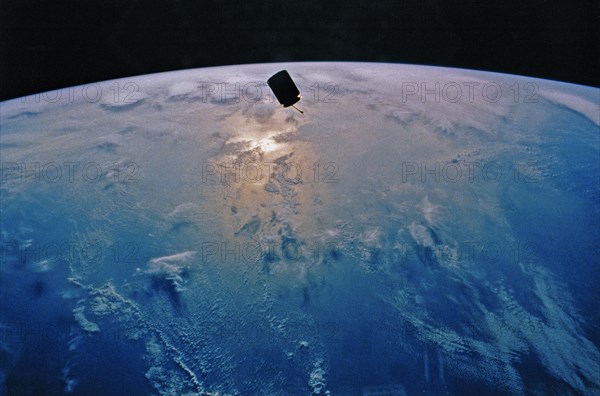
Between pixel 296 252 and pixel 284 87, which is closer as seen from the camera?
pixel 284 87

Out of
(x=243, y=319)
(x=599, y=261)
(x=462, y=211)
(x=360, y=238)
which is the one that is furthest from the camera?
(x=462, y=211)

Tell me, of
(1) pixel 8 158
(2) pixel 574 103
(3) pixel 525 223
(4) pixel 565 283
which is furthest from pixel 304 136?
(2) pixel 574 103

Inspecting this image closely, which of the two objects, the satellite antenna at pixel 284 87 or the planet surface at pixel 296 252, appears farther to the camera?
the planet surface at pixel 296 252

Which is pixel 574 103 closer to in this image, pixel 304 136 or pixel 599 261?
pixel 599 261

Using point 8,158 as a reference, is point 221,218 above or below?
below
